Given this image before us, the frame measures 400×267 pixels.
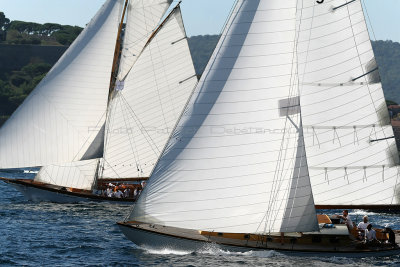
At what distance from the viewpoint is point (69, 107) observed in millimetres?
48031

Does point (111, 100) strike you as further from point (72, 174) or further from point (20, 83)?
point (20, 83)

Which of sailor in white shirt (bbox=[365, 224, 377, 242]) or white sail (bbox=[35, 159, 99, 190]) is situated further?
white sail (bbox=[35, 159, 99, 190])

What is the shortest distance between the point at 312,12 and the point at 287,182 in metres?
6.77

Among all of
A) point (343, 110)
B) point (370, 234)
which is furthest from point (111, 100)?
point (370, 234)

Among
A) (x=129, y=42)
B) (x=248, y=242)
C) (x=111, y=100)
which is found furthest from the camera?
(x=129, y=42)

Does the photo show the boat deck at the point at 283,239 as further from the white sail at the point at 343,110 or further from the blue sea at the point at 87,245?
the white sail at the point at 343,110

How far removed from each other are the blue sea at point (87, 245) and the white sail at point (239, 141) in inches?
50.0

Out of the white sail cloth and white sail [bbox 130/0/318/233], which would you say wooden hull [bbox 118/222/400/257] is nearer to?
white sail [bbox 130/0/318/233]

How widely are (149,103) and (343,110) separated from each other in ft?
71.1

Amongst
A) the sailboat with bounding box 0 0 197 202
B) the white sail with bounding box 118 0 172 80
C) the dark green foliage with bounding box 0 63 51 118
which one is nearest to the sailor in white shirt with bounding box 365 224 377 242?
the sailboat with bounding box 0 0 197 202

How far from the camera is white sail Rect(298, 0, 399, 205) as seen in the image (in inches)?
1249

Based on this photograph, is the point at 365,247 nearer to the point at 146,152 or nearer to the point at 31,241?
the point at 31,241

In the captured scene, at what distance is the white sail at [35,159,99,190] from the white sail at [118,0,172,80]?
6.89 m

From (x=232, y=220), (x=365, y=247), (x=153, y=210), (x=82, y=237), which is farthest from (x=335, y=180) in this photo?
(x=82, y=237)
